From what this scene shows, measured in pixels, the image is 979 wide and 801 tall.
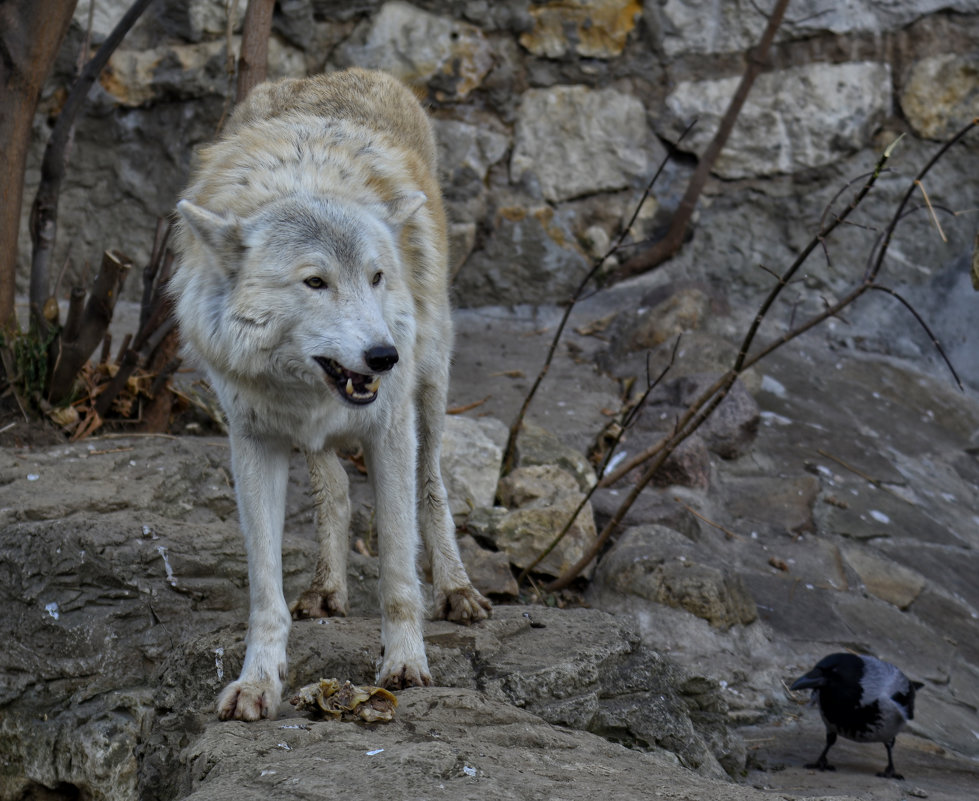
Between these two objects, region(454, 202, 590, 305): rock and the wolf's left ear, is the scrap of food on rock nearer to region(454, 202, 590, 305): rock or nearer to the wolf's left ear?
the wolf's left ear

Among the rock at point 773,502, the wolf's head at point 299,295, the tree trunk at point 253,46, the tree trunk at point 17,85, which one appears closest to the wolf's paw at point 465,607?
the wolf's head at point 299,295

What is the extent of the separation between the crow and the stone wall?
3.77 m

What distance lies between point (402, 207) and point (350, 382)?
2.24 feet

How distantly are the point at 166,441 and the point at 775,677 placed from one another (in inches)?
118

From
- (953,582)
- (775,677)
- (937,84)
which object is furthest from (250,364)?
(937,84)

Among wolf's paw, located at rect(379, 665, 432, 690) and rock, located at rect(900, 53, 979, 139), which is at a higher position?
rock, located at rect(900, 53, 979, 139)

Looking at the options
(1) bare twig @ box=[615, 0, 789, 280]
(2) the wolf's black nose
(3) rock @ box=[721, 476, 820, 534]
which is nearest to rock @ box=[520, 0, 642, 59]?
(1) bare twig @ box=[615, 0, 789, 280]

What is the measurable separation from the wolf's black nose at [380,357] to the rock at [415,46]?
16.9 feet

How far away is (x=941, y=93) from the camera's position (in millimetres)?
7598

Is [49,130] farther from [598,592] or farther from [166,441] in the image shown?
[598,592]

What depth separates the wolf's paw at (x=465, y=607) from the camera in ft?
12.0

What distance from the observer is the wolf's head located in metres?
2.83

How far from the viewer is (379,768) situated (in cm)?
232

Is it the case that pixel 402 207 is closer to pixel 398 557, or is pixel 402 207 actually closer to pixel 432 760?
pixel 398 557
